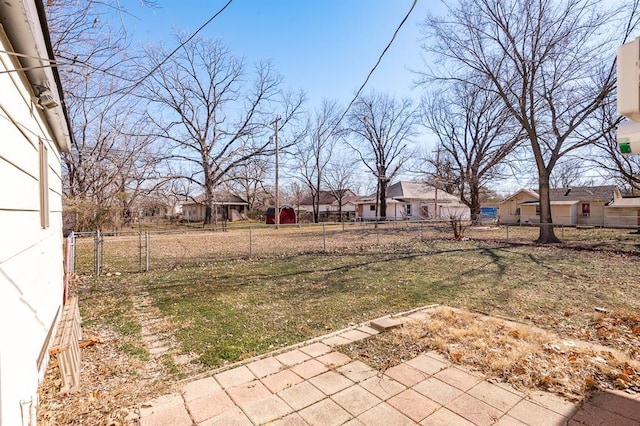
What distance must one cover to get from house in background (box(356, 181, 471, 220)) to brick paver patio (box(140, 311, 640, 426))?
34.6 meters

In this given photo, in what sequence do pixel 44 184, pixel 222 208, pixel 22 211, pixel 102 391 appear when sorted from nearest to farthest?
pixel 22 211
pixel 102 391
pixel 44 184
pixel 222 208

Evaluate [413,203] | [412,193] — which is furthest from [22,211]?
[412,193]

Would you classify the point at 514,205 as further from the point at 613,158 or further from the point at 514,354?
the point at 514,354

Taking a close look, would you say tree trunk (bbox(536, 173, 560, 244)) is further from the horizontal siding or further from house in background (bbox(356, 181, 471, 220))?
house in background (bbox(356, 181, 471, 220))

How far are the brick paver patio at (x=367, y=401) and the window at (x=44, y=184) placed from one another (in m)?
2.23

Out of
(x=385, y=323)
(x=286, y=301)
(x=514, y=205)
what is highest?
(x=514, y=205)

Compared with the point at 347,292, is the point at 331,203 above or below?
above

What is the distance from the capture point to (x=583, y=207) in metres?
26.7

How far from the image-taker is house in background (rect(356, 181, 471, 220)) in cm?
3803

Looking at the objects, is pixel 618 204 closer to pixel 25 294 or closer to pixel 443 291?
pixel 443 291

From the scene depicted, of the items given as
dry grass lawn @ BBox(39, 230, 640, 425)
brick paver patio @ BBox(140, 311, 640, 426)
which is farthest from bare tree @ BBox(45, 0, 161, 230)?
brick paver patio @ BBox(140, 311, 640, 426)

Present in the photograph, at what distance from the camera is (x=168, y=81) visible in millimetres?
23078

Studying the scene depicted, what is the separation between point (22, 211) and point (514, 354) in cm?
422

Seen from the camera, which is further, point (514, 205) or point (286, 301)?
point (514, 205)
